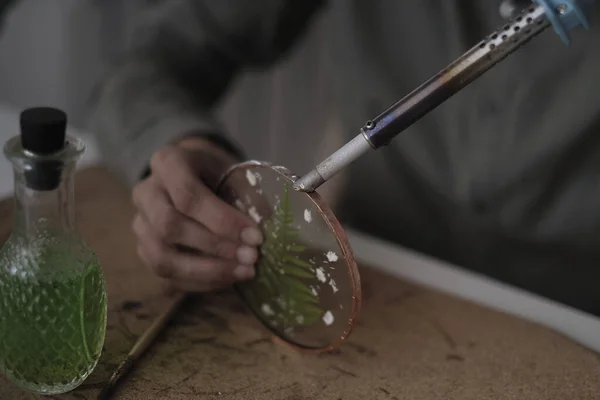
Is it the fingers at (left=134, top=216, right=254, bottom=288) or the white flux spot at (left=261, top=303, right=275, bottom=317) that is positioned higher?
the fingers at (left=134, top=216, right=254, bottom=288)

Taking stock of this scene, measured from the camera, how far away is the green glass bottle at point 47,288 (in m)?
0.44

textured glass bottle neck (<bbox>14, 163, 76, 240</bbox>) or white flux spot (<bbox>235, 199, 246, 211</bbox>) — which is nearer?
textured glass bottle neck (<bbox>14, 163, 76, 240</bbox>)

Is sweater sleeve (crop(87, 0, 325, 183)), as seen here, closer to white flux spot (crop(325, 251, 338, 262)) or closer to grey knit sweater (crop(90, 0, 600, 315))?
grey knit sweater (crop(90, 0, 600, 315))

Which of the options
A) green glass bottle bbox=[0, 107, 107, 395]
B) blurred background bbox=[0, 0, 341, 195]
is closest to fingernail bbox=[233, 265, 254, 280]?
green glass bottle bbox=[0, 107, 107, 395]

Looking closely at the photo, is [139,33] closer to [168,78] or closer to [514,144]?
[168,78]

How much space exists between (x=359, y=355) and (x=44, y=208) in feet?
0.87

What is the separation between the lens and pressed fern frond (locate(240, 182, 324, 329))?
52 cm

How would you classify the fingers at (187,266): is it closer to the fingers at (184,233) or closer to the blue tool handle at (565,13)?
the fingers at (184,233)

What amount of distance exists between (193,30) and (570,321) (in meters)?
0.53

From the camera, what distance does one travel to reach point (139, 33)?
829 millimetres

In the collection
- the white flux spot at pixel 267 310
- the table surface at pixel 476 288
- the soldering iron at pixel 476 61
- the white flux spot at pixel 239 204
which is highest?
the soldering iron at pixel 476 61

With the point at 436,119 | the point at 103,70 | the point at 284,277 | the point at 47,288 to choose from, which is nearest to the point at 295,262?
the point at 284,277

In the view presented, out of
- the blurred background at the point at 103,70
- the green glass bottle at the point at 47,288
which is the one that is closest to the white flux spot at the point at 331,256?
the green glass bottle at the point at 47,288

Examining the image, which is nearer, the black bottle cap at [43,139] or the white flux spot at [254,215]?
the black bottle cap at [43,139]
